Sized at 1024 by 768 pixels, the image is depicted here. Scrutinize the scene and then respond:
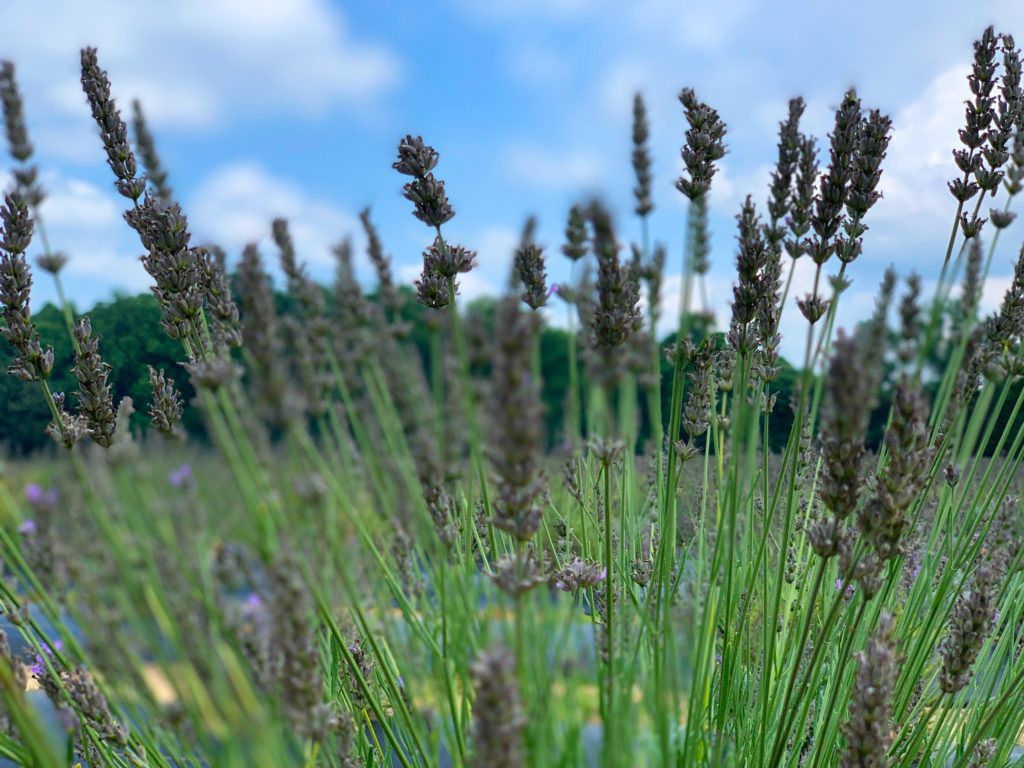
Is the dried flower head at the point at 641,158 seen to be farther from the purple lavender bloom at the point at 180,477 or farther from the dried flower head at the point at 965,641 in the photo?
the purple lavender bloom at the point at 180,477

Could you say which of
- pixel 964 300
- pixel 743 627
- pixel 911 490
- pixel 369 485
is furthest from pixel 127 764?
pixel 964 300

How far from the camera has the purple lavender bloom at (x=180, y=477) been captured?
906 millimetres

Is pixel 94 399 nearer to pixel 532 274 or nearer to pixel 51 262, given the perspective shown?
pixel 51 262

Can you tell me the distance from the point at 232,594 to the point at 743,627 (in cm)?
121

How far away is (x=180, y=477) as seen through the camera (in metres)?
0.90

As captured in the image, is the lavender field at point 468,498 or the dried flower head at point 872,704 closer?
the lavender field at point 468,498

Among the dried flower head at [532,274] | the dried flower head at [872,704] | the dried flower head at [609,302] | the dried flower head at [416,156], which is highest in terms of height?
the dried flower head at [416,156]

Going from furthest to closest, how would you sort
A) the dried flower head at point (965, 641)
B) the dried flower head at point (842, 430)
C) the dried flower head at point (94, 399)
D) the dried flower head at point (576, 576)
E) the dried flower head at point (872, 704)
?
1. the dried flower head at point (94, 399)
2. the dried flower head at point (576, 576)
3. the dried flower head at point (965, 641)
4. the dried flower head at point (872, 704)
5. the dried flower head at point (842, 430)

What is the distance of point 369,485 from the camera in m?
1.66

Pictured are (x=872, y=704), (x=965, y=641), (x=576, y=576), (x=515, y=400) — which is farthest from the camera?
(x=576, y=576)

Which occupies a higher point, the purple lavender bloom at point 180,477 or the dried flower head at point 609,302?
the dried flower head at point 609,302

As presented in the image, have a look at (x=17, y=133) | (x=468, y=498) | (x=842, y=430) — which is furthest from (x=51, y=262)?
(x=842, y=430)

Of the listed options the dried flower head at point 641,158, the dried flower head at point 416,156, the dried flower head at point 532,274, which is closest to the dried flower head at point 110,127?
the dried flower head at point 416,156

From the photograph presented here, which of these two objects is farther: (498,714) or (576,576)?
(576,576)
